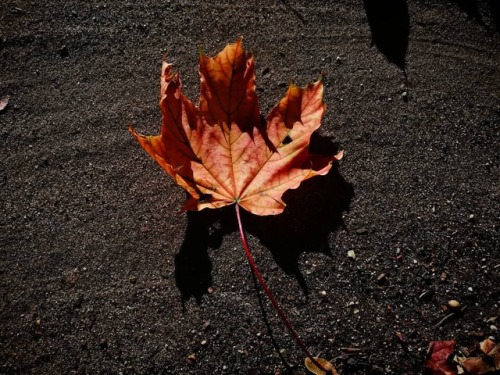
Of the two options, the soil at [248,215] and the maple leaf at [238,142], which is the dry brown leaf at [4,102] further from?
the maple leaf at [238,142]

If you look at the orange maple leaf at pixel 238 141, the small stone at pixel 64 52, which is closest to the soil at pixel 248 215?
the small stone at pixel 64 52

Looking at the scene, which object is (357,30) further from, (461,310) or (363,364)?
(363,364)

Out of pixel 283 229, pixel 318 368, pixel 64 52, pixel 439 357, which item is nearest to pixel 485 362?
pixel 439 357

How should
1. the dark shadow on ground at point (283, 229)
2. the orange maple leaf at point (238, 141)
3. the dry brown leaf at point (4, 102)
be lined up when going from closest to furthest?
the orange maple leaf at point (238, 141), the dark shadow on ground at point (283, 229), the dry brown leaf at point (4, 102)

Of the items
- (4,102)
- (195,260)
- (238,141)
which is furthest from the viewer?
(4,102)

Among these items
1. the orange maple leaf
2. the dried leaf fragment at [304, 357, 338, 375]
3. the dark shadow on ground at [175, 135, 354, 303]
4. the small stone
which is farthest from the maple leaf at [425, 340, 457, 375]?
the small stone

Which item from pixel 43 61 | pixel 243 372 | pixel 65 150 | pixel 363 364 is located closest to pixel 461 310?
pixel 363 364

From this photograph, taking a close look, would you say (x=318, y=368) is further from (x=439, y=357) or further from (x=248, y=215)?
(x=248, y=215)
